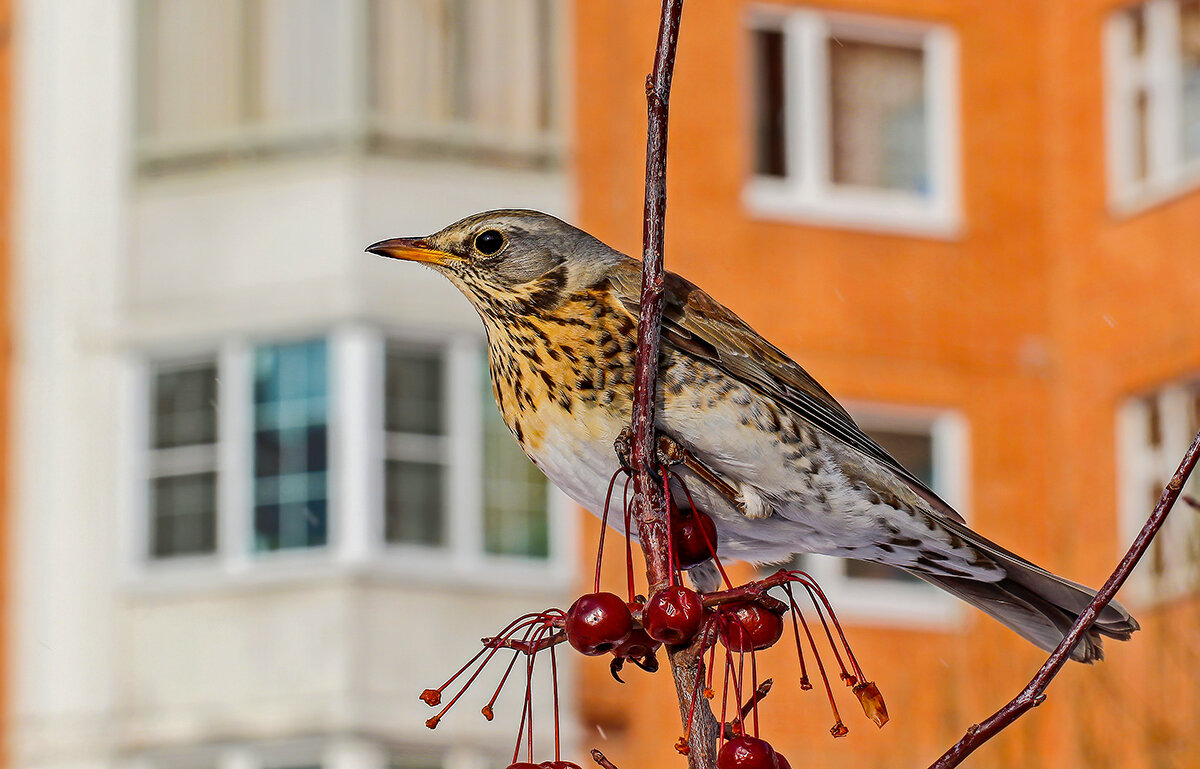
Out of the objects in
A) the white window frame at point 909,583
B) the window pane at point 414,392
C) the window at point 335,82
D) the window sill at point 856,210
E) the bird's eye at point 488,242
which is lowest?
the white window frame at point 909,583

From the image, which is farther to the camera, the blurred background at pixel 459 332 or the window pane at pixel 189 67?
the window pane at pixel 189 67

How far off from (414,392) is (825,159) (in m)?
4.08

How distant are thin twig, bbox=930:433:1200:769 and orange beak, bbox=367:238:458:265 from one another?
1.40 m

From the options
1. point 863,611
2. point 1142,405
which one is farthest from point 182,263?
point 1142,405

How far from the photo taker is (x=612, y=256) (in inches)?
159

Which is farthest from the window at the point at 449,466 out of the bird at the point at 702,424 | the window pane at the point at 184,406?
the bird at the point at 702,424

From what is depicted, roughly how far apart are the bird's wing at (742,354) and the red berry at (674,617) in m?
1.26

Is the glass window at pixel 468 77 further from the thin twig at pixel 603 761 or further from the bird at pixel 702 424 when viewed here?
the thin twig at pixel 603 761

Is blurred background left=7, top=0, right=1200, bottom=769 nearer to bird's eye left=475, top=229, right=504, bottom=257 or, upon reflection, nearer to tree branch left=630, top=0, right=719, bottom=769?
bird's eye left=475, top=229, right=504, bottom=257

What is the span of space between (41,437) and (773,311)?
5549mm

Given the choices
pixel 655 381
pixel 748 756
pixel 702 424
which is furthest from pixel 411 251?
pixel 748 756

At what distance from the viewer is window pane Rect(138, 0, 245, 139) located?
15.7m

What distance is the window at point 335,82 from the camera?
1553 cm

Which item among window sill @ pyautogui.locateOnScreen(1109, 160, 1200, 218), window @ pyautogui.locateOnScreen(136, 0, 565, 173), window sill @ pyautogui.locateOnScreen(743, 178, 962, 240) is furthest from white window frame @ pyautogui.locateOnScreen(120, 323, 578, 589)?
window sill @ pyautogui.locateOnScreen(1109, 160, 1200, 218)
